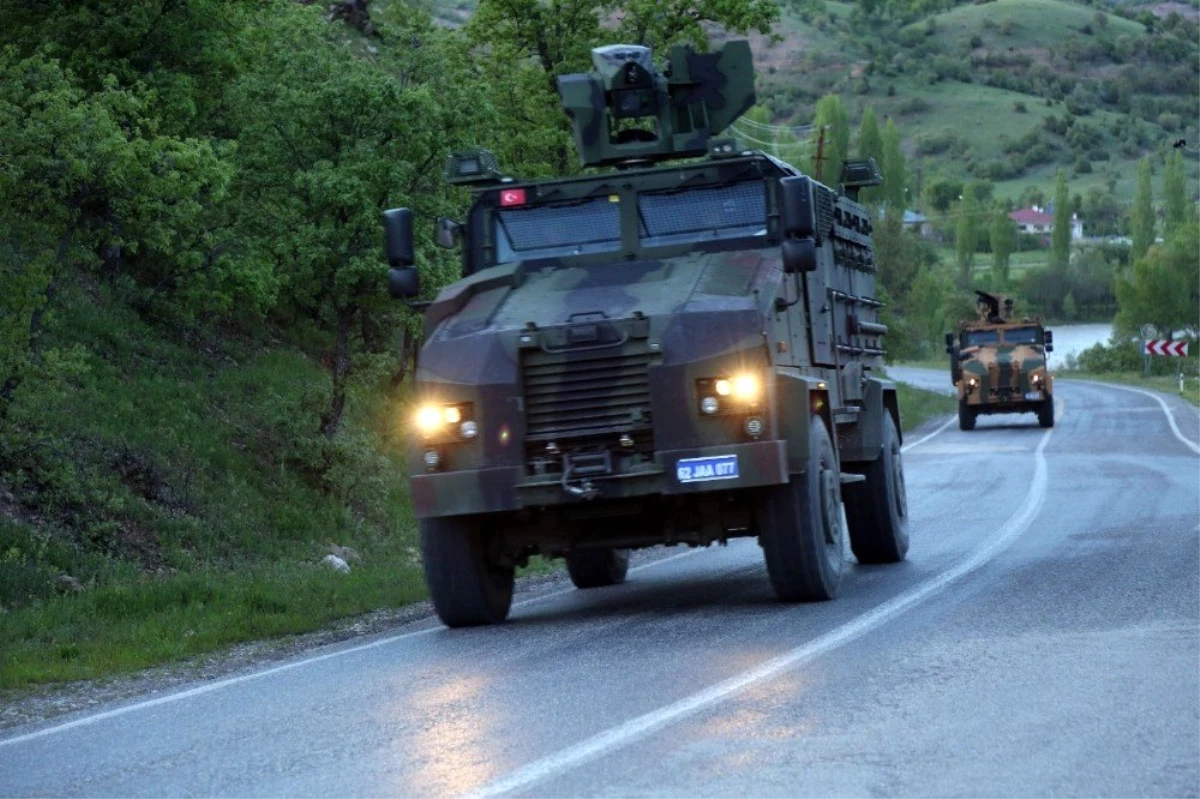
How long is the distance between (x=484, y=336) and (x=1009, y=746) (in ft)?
18.3

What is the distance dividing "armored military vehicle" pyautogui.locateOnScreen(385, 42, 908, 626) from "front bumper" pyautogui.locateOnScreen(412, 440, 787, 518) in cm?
1

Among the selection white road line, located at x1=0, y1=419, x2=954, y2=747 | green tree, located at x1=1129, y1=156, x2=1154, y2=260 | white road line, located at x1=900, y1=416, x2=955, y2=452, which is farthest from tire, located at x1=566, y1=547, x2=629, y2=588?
green tree, located at x1=1129, y1=156, x2=1154, y2=260

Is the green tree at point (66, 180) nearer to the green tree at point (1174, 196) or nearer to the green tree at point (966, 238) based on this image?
the green tree at point (1174, 196)

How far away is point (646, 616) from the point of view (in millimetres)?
12555

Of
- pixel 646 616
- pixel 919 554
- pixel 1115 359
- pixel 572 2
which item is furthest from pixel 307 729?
pixel 1115 359

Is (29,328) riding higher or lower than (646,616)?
higher

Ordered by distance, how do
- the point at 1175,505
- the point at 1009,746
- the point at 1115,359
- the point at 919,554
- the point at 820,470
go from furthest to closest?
the point at 1115,359 → the point at 1175,505 → the point at 919,554 → the point at 820,470 → the point at 1009,746

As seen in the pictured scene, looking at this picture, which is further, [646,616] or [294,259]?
[294,259]

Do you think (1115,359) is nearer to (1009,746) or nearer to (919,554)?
(919,554)

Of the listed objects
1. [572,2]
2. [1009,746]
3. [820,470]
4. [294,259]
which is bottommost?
[1009,746]

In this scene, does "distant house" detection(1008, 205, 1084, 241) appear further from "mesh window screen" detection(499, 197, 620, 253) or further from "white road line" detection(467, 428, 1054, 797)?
"mesh window screen" detection(499, 197, 620, 253)

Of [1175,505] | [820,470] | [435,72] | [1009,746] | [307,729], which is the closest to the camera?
[1009,746]

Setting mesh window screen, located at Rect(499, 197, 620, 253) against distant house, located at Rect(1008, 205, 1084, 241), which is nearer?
mesh window screen, located at Rect(499, 197, 620, 253)

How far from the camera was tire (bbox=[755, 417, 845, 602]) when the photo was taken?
1194 cm
